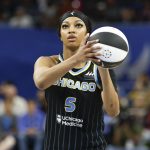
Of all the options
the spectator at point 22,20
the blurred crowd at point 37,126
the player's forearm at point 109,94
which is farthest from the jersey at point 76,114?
the spectator at point 22,20

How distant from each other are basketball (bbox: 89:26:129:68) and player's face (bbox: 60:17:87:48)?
32 cm

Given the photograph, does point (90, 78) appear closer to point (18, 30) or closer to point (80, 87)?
point (80, 87)

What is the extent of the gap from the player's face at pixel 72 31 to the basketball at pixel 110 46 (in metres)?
0.32

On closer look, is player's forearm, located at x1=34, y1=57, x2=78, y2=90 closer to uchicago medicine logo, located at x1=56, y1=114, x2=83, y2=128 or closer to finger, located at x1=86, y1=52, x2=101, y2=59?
finger, located at x1=86, y1=52, x2=101, y2=59

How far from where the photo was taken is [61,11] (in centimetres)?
1496

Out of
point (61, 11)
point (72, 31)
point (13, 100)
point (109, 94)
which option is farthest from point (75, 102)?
point (61, 11)

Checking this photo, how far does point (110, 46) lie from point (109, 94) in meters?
0.48

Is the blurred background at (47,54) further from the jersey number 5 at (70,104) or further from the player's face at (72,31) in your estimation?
the player's face at (72,31)

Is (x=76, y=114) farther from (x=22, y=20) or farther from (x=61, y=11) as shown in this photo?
(x=22, y=20)

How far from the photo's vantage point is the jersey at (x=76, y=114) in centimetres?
522

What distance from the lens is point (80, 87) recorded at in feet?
17.2

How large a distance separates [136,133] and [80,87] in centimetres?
547

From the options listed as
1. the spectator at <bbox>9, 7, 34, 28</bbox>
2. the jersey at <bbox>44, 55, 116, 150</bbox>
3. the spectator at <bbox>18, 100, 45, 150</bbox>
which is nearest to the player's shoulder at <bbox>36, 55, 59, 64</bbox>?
the jersey at <bbox>44, 55, 116, 150</bbox>

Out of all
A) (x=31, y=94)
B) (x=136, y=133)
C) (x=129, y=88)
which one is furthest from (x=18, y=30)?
(x=136, y=133)
